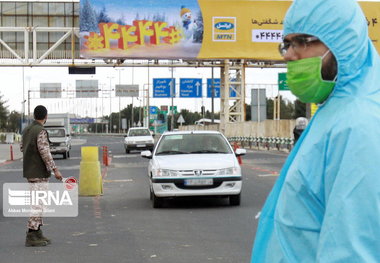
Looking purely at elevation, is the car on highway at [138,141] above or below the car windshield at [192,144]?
below

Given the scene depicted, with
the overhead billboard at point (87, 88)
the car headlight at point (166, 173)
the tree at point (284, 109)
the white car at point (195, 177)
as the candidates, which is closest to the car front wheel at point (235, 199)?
the white car at point (195, 177)

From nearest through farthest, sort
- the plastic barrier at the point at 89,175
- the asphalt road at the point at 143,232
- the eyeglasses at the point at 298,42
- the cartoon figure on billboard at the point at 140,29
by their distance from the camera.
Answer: the eyeglasses at the point at 298,42 < the asphalt road at the point at 143,232 < the plastic barrier at the point at 89,175 < the cartoon figure on billboard at the point at 140,29

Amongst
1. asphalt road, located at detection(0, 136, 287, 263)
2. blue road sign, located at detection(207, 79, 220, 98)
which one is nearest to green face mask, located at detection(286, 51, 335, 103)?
asphalt road, located at detection(0, 136, 287, 263)

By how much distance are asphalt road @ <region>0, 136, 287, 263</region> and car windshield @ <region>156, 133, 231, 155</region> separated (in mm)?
1013

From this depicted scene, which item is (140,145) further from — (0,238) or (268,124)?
(0,238)

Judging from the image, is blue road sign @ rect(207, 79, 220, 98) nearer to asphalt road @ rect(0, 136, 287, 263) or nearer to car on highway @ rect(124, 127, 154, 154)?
car on highway @ rect(124, 127, 154, 154)

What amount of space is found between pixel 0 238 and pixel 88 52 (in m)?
33.4

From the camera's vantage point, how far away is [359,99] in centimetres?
227

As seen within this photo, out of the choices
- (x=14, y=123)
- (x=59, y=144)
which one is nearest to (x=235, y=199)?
(x=59, y=144)

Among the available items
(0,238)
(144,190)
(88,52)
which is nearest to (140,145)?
(88,52)

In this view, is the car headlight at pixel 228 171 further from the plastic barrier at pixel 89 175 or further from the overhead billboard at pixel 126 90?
the overhead billboard at pixel 126 90

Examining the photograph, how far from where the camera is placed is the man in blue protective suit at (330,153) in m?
2.12

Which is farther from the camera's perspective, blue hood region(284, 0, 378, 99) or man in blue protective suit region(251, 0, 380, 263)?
blue hood region(284, 0, 378, 99)

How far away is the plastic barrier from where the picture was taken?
17.1 meters
